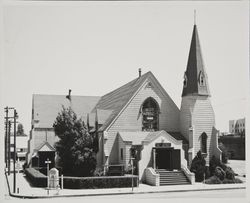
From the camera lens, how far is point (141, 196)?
27.7m

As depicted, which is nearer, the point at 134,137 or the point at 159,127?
the point at 134,137

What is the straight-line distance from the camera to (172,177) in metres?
33.9

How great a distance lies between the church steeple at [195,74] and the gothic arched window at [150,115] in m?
3.11

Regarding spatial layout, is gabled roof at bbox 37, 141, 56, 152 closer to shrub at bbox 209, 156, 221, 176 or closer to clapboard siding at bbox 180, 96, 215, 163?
clapboard siding at bbox 180, 96, 215, 163

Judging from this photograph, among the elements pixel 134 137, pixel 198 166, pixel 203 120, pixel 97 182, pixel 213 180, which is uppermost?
pixel 203 120

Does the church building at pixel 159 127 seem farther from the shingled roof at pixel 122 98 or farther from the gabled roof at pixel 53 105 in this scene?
the gabled roof at pixel 53 105

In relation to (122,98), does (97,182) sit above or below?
below

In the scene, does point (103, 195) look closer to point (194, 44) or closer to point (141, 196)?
point (141, 196)

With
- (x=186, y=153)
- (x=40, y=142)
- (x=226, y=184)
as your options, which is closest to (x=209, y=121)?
(x=186, y=153)

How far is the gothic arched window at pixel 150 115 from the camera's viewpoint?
126 feet

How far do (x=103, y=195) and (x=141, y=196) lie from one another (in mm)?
2593

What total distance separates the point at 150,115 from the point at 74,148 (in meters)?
9.46

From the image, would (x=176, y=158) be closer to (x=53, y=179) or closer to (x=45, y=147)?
(x=53, y=179)

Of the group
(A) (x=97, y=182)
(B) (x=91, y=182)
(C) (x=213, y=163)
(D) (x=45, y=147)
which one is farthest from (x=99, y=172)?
(D) (x=45, y=147)
